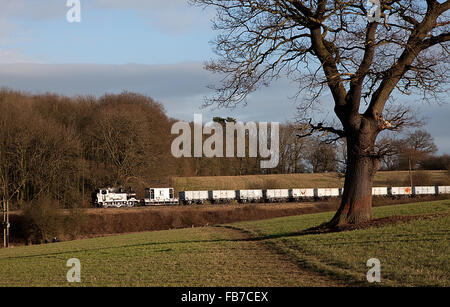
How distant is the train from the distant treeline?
1.48 meters

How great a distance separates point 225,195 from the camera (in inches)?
2594

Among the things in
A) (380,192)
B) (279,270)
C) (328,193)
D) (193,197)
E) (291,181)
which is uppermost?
(291,181)

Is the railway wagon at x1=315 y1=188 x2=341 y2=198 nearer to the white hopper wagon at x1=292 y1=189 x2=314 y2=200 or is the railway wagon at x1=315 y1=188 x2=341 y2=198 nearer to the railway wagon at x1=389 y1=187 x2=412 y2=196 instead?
the white hopper wagon at x1=292 y1=189 x2=314 y2=200

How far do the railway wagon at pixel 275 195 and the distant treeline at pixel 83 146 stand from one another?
7.35 metres

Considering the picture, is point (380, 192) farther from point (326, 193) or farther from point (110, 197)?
point (110, 197)

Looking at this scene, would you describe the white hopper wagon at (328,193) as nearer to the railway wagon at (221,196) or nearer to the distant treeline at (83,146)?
the distant treeline at (83,146)

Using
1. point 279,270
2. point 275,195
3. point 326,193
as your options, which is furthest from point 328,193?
point 279,270

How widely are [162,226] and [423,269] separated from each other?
3895 cm

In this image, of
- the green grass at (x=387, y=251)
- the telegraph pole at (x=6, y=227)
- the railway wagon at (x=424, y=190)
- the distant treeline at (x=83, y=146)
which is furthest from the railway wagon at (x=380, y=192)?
the green grass at (x=387, y=251)

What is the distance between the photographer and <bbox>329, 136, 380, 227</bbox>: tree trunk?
17.5 metres

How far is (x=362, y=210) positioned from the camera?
17.8 m

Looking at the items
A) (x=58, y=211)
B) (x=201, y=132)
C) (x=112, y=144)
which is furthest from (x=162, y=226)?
(x=201, y=132)

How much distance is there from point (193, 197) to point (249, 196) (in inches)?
299

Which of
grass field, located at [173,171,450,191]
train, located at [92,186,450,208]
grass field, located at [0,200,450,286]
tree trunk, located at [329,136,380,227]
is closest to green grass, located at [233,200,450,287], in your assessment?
grass field, located at [0,200,450,286]
